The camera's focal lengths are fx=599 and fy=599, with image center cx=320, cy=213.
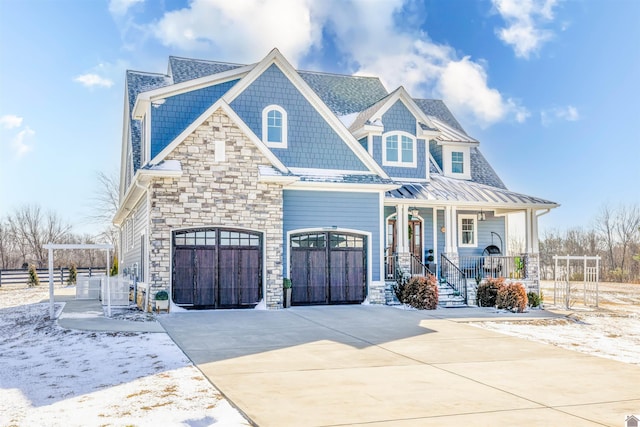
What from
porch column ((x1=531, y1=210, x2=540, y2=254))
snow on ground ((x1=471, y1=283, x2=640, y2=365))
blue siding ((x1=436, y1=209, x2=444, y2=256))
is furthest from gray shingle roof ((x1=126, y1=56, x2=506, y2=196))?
snow on ground ((x1=471, y1=283, x2=640, y2=365))

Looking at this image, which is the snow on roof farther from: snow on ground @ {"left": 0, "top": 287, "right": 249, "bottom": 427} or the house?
snow on ground @ {"left": 0, "top": 287, "right": 249, "bottom": 427}

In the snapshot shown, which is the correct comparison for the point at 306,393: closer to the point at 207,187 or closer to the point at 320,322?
the point at 320,322

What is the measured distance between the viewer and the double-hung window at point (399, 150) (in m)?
22.1

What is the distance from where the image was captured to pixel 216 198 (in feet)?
56.4

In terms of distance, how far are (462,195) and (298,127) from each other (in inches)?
265

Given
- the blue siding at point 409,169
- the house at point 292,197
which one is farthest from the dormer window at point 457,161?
the blue siding at point 409,169

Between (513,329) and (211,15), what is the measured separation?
40.0 ft

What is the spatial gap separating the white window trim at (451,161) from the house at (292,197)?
57mm

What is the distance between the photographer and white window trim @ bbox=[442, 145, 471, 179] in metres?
24.2

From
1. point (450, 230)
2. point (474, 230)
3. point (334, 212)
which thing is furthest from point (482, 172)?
point (334, 212)

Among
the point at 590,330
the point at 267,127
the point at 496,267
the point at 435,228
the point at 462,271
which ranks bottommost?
the point at 590,330

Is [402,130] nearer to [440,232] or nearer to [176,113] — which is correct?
[440,232]

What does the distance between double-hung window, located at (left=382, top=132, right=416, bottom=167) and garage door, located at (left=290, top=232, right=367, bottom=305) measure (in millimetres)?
4041

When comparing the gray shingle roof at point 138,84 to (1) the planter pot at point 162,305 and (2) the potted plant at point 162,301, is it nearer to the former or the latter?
(2) the potted plant at point 162,301
